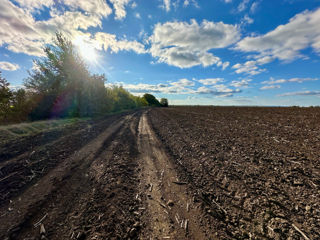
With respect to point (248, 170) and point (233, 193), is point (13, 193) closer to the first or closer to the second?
point (233, 193)

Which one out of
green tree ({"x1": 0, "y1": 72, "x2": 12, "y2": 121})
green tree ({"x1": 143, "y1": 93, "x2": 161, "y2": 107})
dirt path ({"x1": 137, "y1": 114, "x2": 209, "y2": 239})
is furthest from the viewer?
green tree ({"x1": 143, "y1": 93, "x2": 161, "y2": 107})

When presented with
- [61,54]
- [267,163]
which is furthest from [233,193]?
[61,54]

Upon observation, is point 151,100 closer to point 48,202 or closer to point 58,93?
point 58,93

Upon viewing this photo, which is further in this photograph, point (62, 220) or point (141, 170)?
point (141, 170)

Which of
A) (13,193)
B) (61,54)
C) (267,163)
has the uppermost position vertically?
(61,54)

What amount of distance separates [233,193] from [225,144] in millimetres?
4034

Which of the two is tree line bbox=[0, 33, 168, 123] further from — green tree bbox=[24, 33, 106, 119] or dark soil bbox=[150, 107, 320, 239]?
dark soil bbox=[150, 107, 320, 239]

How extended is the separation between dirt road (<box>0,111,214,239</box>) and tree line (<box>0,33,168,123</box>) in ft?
55.7

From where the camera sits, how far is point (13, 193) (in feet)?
11.4

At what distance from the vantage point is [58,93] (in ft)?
64.8

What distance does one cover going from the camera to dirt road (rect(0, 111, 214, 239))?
94.7 inches

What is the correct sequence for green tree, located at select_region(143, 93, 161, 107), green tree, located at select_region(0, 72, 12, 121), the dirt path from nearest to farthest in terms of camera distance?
1. the dirt path
2. green tree, located at select_region(0, 72, 12, 121)
3. green tree, located at select_region(143, 93, 161, 107)

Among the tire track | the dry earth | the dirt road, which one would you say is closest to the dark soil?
the dry earth

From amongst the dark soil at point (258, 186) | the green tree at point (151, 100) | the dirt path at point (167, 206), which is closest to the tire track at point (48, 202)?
the dirt path at point (167, 206)
